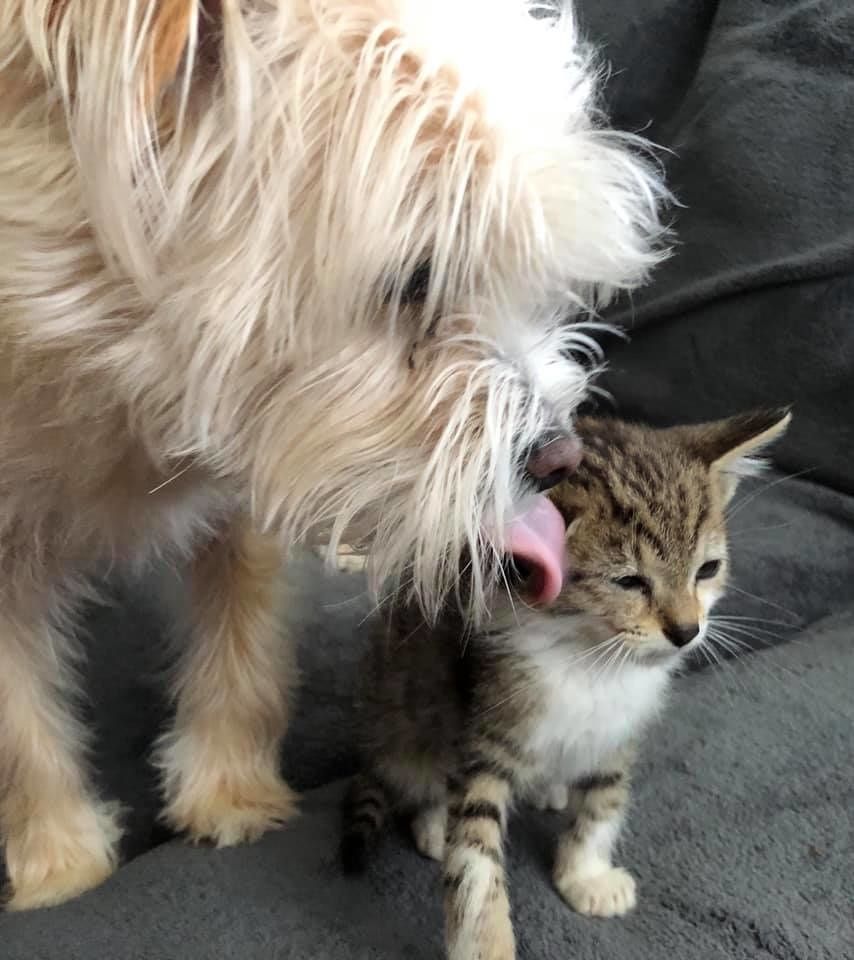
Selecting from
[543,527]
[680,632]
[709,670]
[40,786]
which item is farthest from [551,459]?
[40,786]

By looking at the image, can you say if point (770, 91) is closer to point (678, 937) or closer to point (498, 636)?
point (498, 636)

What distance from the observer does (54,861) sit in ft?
3.24

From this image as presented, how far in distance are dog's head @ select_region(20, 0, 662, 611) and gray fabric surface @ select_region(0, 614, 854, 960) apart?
290 mm

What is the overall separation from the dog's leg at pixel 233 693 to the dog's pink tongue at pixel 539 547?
370 mm

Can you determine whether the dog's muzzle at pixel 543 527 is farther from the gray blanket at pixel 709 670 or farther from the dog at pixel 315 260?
the gray blanket at pixel 709 670

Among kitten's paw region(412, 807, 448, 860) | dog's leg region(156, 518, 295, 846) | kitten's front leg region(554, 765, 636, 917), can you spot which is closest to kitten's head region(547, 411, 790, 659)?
kitten's front leg region(554, 765, 636, 917)

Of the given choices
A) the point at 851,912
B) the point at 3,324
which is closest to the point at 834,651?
the point at 851,912

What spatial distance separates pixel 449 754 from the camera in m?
0.86

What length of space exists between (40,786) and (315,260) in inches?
24.8

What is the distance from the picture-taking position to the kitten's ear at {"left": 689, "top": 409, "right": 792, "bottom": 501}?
854 millimetres

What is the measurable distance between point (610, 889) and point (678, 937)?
0.20ft

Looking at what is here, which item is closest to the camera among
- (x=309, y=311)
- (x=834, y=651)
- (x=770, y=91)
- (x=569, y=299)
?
(x=309, y=311)

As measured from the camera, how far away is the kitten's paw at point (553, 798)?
911 mm

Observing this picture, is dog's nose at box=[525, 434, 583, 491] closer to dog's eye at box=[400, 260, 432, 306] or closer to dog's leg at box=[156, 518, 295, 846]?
dog's eye at box=[400, 260, 432, 306]
